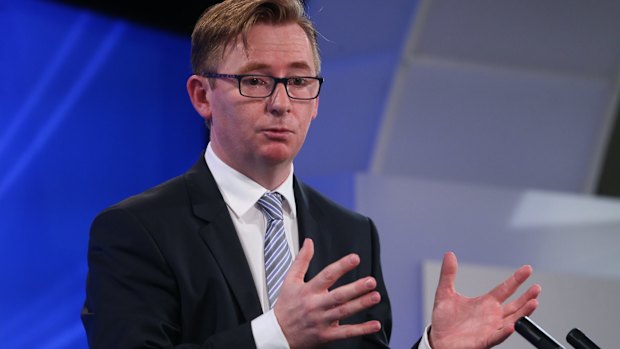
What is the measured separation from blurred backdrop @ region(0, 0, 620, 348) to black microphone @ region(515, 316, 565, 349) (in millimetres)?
2369

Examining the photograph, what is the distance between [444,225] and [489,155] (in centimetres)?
55

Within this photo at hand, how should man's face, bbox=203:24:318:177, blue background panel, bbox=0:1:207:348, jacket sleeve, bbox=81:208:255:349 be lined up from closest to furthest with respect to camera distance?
jacket sleeve, bbox=81:208:255:349 → man's face, bbox=203:24:318:177 → blue background panel, bbox=0:1:207:348

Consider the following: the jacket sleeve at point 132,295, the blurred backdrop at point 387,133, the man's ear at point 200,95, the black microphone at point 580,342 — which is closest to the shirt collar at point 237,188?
the man's ear at point 200,95

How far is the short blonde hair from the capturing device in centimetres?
224

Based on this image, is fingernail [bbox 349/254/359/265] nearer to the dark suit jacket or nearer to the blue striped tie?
the dark suit jacket

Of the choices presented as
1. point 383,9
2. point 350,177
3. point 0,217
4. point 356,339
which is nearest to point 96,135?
point 0,217

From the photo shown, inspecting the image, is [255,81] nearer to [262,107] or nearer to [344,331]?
[262,107]

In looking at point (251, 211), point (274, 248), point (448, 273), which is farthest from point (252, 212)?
point (448, 273)

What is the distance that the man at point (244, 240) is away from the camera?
6.54ft

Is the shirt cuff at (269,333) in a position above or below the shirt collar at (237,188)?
below

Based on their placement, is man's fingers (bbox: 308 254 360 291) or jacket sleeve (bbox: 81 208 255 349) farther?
jacket sleeve (bbox: 81 208 255 349)

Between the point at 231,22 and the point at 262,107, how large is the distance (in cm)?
23

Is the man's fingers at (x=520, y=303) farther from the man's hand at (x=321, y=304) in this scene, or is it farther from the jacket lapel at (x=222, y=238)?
the jacket lapel at (x=222, y=238)

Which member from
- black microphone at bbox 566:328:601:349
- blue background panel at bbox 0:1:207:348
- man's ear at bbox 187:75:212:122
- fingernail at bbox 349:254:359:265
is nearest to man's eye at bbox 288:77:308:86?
man's ear at bbox 187:75:212:122
